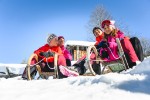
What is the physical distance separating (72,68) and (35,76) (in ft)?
3.03

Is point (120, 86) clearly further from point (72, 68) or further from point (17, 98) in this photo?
point (72, 68)

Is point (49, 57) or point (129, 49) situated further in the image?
point (49, 57)

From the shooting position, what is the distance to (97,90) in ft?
7.69

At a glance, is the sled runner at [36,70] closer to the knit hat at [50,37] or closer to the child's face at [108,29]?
the knit hat at [50,37]

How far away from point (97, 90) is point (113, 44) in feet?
11.0

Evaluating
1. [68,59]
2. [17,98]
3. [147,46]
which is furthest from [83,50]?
[17,98]

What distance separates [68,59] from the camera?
6.73 metres

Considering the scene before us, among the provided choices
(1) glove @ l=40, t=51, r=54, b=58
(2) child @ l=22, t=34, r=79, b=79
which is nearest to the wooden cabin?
(2) child @ l=22, t=34, r=79, b=79

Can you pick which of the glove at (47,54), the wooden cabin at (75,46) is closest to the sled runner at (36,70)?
the glove at (47,54)

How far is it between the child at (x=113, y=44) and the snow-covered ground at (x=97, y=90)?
104 inches

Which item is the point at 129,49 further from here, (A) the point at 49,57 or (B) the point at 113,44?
(A) the point at 49,57

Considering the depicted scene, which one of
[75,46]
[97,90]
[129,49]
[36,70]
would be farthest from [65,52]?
[75,46]

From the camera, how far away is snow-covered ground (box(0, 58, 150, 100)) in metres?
2.16

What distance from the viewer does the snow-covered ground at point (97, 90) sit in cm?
216
